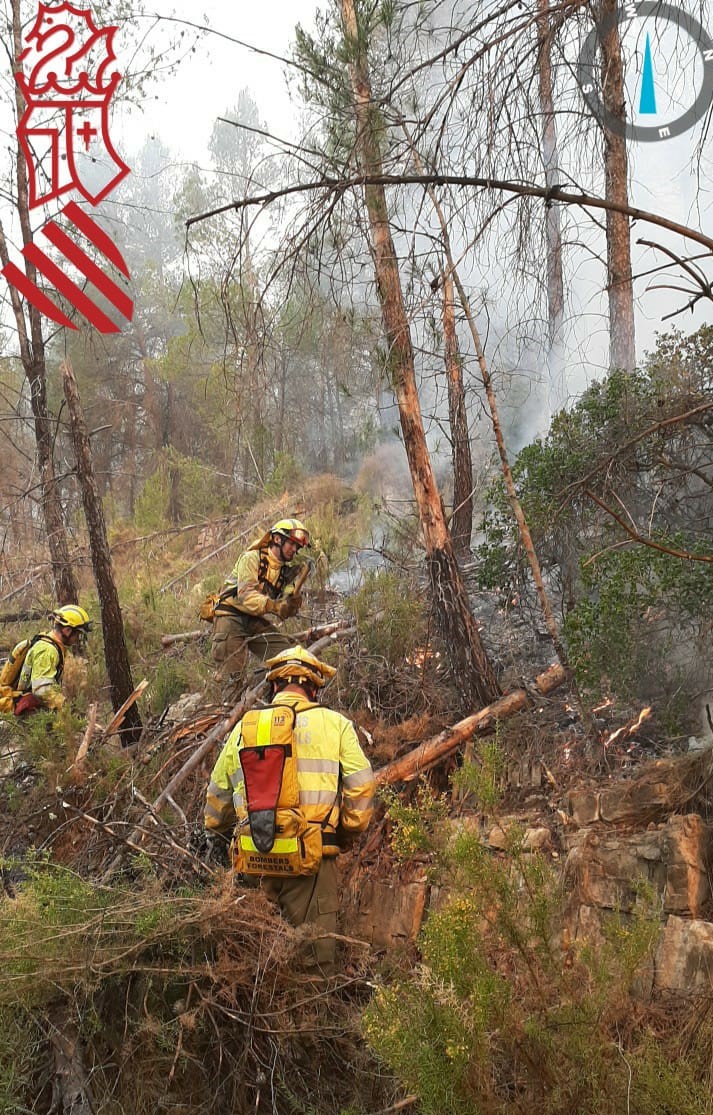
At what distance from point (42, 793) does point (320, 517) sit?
20.1 feet

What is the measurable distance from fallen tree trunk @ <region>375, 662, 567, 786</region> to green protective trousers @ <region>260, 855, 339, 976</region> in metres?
1.14

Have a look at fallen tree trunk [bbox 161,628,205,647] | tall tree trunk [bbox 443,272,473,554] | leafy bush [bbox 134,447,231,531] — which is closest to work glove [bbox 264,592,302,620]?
fallen tree trunk [bbox 161,628,205,647]

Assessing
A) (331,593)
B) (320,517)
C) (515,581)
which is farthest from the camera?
(320,517)

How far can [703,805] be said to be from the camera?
441 centimetres

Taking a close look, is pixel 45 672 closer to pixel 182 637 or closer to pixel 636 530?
pixel 182 637

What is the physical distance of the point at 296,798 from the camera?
4211 mm

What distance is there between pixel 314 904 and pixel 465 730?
215 cm

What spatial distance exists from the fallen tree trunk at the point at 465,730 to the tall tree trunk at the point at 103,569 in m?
2.66

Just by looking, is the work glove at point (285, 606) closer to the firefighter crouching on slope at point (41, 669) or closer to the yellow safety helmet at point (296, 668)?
the firefighter crouching on slope at point (41, 669)

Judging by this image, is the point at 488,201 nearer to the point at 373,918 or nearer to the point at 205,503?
the point at 373,918

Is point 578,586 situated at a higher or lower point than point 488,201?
lower

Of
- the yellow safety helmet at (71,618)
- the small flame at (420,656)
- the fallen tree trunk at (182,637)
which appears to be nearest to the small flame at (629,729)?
the small flame at (420,656)

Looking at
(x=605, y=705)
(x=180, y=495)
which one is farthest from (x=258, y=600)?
(x=180, y=495)

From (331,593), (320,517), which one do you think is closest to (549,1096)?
(331,593)
